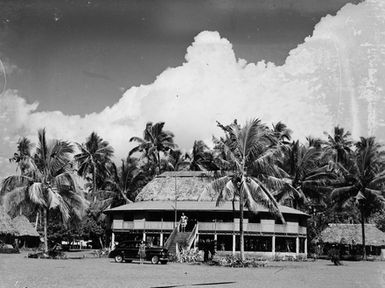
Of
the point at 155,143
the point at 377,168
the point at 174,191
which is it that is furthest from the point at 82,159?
the point at 377,168

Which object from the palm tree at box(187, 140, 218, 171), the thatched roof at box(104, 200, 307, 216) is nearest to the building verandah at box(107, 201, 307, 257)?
the thatched roof at box(104, 200, 307, 216)

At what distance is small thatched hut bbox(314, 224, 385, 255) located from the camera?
51.2 m

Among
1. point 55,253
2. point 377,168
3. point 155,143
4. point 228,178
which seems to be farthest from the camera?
point 155,143

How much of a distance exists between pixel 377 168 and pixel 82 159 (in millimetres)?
34432

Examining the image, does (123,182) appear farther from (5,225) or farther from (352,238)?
(352,238)

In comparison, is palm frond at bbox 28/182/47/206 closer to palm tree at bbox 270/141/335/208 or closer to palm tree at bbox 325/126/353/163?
palm tree at bbox 270/141/335/208

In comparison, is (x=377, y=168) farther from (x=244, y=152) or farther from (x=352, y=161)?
(x=244, y=152)

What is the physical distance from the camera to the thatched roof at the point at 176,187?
47.0 m

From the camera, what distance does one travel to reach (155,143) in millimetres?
61750

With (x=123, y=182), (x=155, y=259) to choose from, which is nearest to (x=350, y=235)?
(x=123, y=182)

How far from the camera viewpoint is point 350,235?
52188mm

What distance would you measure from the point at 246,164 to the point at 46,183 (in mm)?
12478

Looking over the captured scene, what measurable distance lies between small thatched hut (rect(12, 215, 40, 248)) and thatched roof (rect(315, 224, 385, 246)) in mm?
28960

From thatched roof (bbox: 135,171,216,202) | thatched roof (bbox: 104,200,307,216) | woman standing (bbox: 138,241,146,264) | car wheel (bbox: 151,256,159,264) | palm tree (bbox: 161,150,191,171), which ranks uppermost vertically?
palm tree (bbox: 161,150,191,171)
